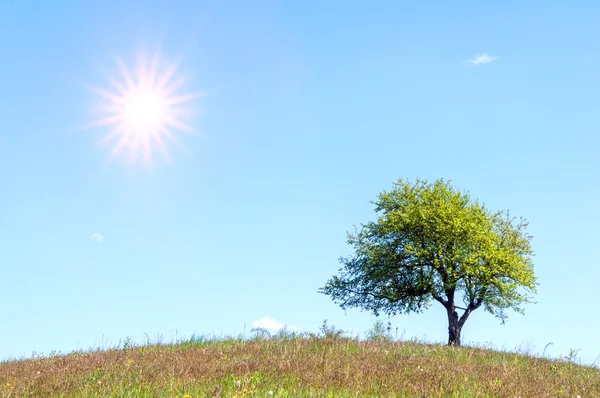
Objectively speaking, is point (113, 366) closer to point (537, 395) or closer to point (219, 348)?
point (219, 348)

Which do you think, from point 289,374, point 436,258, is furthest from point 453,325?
point 289,374

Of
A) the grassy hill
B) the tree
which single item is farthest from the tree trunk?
the grassy hill

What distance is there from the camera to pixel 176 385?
761 cm

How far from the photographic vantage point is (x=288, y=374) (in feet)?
28.3

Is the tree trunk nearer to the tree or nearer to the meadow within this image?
the tree

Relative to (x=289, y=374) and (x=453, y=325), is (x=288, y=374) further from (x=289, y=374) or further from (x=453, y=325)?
(x=453, y=325)

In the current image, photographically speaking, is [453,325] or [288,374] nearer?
[288,374]

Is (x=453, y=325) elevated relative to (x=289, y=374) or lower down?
elevated

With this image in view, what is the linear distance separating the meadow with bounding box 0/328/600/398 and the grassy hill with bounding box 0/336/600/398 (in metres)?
0.02

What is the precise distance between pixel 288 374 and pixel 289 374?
0.02 m

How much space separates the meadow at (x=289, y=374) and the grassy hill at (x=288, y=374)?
0.06 ft

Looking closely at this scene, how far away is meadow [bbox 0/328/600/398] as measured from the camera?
7.78 m

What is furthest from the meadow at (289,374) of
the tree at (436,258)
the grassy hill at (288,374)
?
the tree at (436,258)

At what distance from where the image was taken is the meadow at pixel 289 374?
7.78 m
